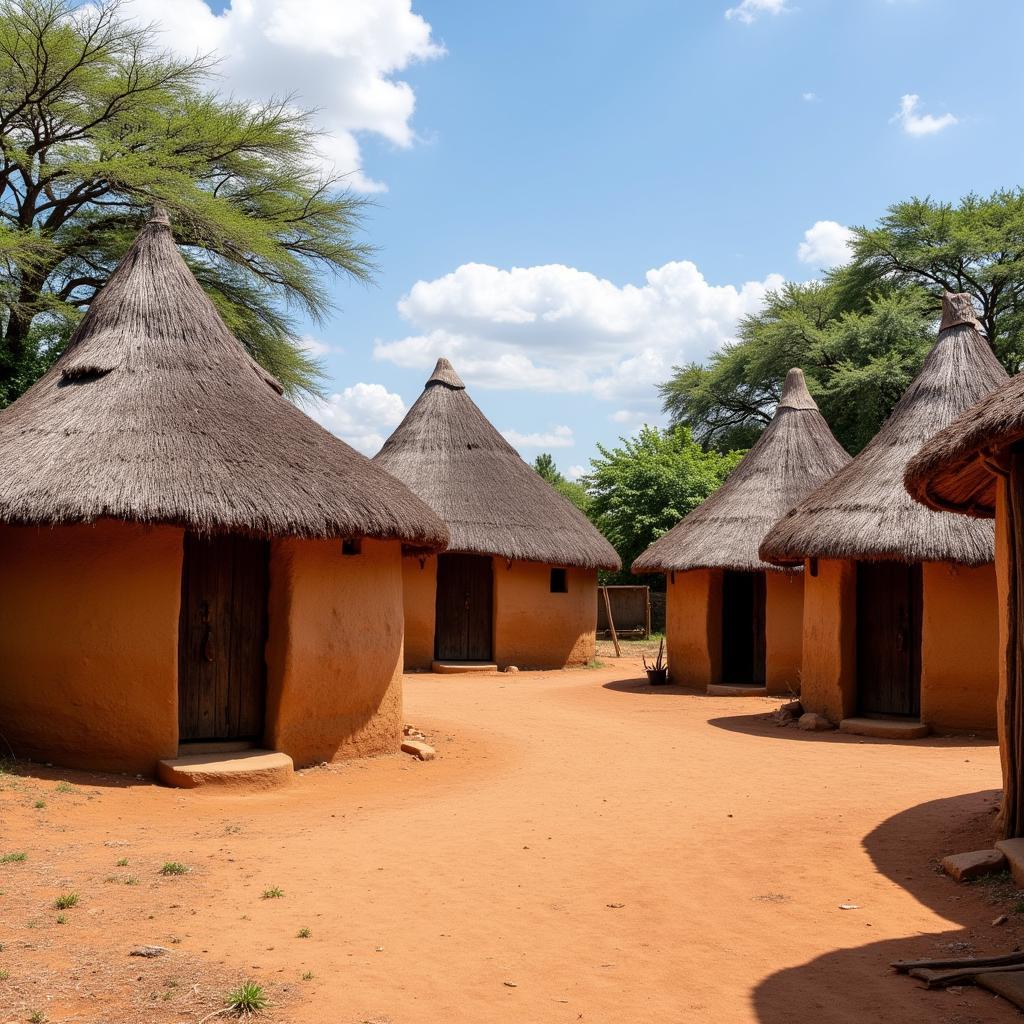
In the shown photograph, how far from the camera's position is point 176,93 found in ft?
67.8

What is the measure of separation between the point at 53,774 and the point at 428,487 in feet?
37.9

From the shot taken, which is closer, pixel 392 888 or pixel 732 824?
pixel 392 888

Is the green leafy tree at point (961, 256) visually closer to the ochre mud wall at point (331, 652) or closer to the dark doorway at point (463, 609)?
the dark doorway at point (463, 609)

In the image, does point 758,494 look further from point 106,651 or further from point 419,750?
point 106,651

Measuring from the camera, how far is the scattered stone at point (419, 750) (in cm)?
976

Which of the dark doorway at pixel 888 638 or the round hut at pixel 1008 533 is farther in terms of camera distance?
the dark doorway at pixel 888 638

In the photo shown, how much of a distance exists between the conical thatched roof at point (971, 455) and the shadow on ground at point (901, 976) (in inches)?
91.5

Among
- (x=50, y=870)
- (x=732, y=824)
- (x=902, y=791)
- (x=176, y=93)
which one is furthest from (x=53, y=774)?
(x=176, y=93)

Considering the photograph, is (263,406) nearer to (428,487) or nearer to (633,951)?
(633,951)

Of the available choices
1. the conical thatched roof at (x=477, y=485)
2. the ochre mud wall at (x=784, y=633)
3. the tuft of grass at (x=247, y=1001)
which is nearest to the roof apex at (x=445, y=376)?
the conical thatched roof at (x=477, y=485)

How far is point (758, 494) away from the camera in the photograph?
16.8m

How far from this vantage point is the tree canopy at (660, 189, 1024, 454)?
28062 mm

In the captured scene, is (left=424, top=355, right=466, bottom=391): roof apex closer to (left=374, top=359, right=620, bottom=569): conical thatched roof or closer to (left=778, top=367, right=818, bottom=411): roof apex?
(left=374, top=359, right=620, bottom=569): conical thatched roof

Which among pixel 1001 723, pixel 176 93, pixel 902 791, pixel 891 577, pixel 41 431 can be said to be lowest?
pixel 902 791
